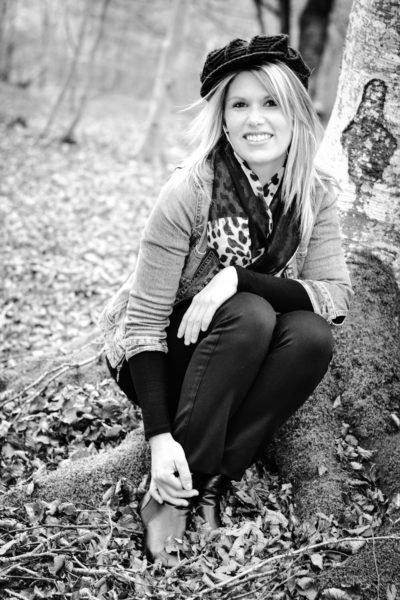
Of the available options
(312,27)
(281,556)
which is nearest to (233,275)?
(281,556)

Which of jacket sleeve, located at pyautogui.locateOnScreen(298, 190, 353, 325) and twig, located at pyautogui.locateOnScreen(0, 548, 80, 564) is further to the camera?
jacket sleeve, located at pyautogui.locateOnScreen(298, 190, 353, 325)

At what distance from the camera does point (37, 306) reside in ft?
15.8

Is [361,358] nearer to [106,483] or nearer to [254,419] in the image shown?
[254,419]

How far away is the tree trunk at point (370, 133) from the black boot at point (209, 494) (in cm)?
143

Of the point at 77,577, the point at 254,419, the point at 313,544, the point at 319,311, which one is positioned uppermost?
the point at 319,311

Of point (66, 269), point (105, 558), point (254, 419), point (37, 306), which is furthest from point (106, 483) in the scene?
point (66, 269)

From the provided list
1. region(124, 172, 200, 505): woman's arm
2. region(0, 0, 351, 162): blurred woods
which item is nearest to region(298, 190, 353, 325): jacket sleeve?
region(124, 172, 200, 505): woman's arm

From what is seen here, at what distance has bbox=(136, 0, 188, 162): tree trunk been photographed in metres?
10.7

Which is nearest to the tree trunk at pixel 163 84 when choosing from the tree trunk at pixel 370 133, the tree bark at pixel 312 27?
the tree bark at pixel 312 27

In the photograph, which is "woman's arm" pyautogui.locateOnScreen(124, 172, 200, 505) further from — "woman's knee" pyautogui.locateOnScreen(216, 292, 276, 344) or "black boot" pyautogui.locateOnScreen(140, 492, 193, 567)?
"woman's knee" pyautogui.locateOnScreen(216, 292, 276, 344)

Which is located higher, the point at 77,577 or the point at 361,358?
the point at 361,358

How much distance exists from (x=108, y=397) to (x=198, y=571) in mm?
1209

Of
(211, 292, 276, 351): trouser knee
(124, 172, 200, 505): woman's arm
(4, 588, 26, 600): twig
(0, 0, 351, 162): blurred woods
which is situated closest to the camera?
(4, 588, 26, 600): twig

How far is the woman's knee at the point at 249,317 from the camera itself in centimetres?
219
